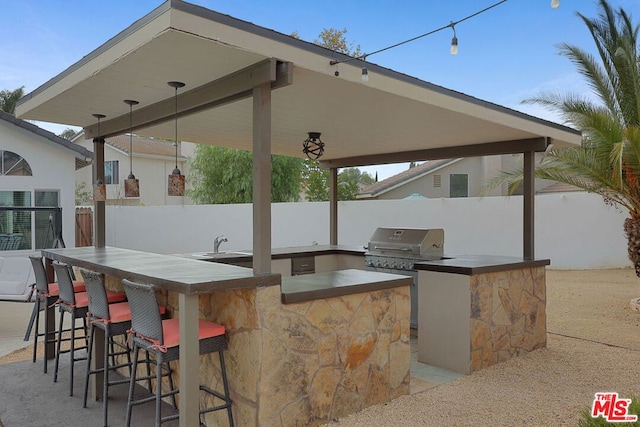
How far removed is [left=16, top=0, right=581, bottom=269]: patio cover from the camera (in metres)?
2.79

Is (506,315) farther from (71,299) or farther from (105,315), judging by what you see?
(71,299)

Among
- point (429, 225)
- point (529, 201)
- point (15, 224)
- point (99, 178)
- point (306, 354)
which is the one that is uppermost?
point (99, 178)

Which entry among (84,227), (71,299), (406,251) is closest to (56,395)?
(71,299)

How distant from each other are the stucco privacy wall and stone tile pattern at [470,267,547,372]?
22.3 ft

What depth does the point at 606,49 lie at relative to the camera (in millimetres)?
7512

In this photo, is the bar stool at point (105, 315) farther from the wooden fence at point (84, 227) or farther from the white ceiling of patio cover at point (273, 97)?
the wooden fence at point (84, 227)

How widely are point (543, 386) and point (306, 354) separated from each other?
2.23 m

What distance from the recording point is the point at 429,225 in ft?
41.5

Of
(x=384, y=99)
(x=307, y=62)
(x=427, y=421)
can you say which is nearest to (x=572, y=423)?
(x=427, y=421)

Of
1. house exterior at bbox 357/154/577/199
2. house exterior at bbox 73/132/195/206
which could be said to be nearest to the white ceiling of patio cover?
house exterior at bbox 357/154/577/199

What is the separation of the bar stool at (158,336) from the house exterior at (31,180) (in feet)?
26.3

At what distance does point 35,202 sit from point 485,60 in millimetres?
9907

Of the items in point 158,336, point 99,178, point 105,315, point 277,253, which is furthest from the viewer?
point 277,253

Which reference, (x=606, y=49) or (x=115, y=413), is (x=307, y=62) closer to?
(x=115, y=413)
